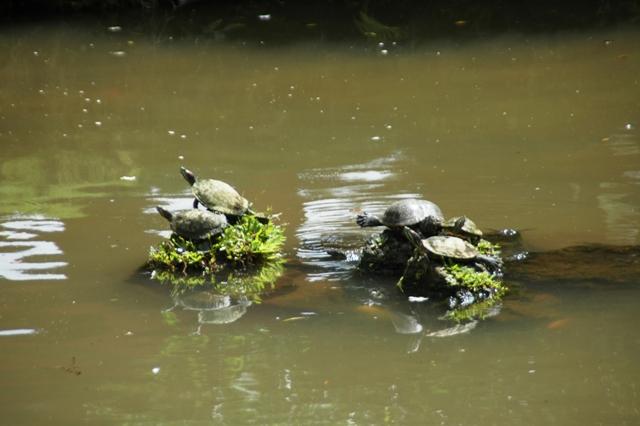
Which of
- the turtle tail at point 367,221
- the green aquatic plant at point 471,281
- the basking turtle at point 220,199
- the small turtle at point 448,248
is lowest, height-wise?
the green aquatic plant at point 471,281

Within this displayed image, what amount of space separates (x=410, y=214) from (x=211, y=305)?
1371 millimetres

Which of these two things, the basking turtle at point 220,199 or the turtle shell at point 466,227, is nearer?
the turtle shell at point 466,227

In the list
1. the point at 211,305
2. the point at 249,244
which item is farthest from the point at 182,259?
the point at 211,305

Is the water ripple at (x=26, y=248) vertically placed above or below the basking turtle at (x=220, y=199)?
below

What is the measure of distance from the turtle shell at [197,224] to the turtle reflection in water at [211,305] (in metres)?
0.44

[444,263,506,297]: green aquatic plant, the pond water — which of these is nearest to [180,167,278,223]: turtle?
the pond water

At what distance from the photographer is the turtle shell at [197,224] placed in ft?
18.5

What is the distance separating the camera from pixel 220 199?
5910mm

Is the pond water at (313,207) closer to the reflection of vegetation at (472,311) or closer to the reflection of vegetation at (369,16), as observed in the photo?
the reflection of vegetation at (472,311)

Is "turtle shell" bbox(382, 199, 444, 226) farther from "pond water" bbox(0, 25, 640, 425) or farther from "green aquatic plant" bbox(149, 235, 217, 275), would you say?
"green aquatic plant" bbox(149, 235, 217, 275)

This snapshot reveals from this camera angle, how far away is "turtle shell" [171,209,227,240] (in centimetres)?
565

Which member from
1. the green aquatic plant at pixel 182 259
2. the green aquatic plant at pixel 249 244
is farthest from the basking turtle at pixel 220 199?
the green aquatic plant at pixel 182 259

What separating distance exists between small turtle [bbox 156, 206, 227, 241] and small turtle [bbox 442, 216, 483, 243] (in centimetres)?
151

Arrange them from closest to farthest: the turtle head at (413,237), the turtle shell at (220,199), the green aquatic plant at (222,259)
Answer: the turtle head at (413,237) → the green aquatic plant at (222,259) → the turtle shell at (220,199)
